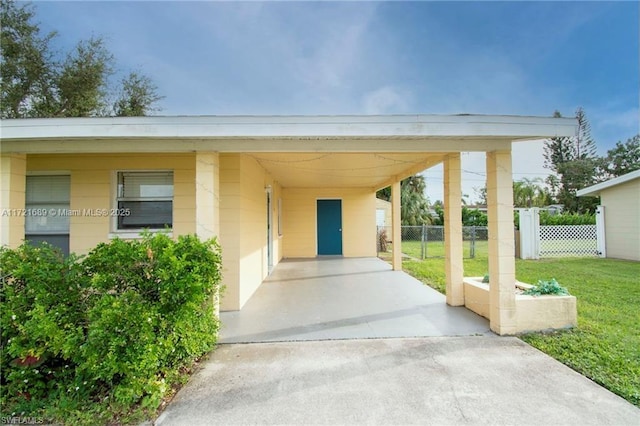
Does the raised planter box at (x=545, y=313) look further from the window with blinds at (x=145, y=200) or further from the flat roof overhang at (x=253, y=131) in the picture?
the window with blinds at (x=145, y=200)

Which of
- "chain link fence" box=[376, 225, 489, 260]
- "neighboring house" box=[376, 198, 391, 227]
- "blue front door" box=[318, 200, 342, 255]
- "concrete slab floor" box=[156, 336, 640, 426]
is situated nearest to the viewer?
"concrete slab floor" box=[156, 336, 640, 426]

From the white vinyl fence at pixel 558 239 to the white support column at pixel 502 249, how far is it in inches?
337

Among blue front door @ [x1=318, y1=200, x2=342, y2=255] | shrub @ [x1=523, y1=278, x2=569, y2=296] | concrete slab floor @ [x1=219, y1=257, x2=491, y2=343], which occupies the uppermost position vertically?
blue front door @ [x1=318, y1=200, x2=342, y2=255]

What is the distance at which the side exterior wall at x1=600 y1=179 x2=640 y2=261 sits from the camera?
9867mm

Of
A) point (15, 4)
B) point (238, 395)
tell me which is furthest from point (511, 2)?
point (15, 4)

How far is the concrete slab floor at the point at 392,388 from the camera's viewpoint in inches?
86.1

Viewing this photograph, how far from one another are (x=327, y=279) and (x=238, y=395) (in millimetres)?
4957

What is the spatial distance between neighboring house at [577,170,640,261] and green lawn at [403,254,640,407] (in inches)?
103

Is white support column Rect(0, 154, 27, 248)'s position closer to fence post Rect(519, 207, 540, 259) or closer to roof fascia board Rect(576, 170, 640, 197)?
fence post Rect(519, 207, 540, 259)

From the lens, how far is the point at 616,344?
10.9 ft

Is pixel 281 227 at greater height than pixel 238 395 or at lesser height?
greater

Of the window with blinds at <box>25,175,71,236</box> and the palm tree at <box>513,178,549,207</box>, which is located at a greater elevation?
the palm tree at <box>513,178,549,207</box>

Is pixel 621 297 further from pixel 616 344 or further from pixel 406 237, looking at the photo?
pixel 406 237

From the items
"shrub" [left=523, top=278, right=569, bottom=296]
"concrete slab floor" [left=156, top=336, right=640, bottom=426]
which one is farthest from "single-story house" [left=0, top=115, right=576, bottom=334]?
"concrete slab floor" [left=156, top=336, right=640, bottom=426]
